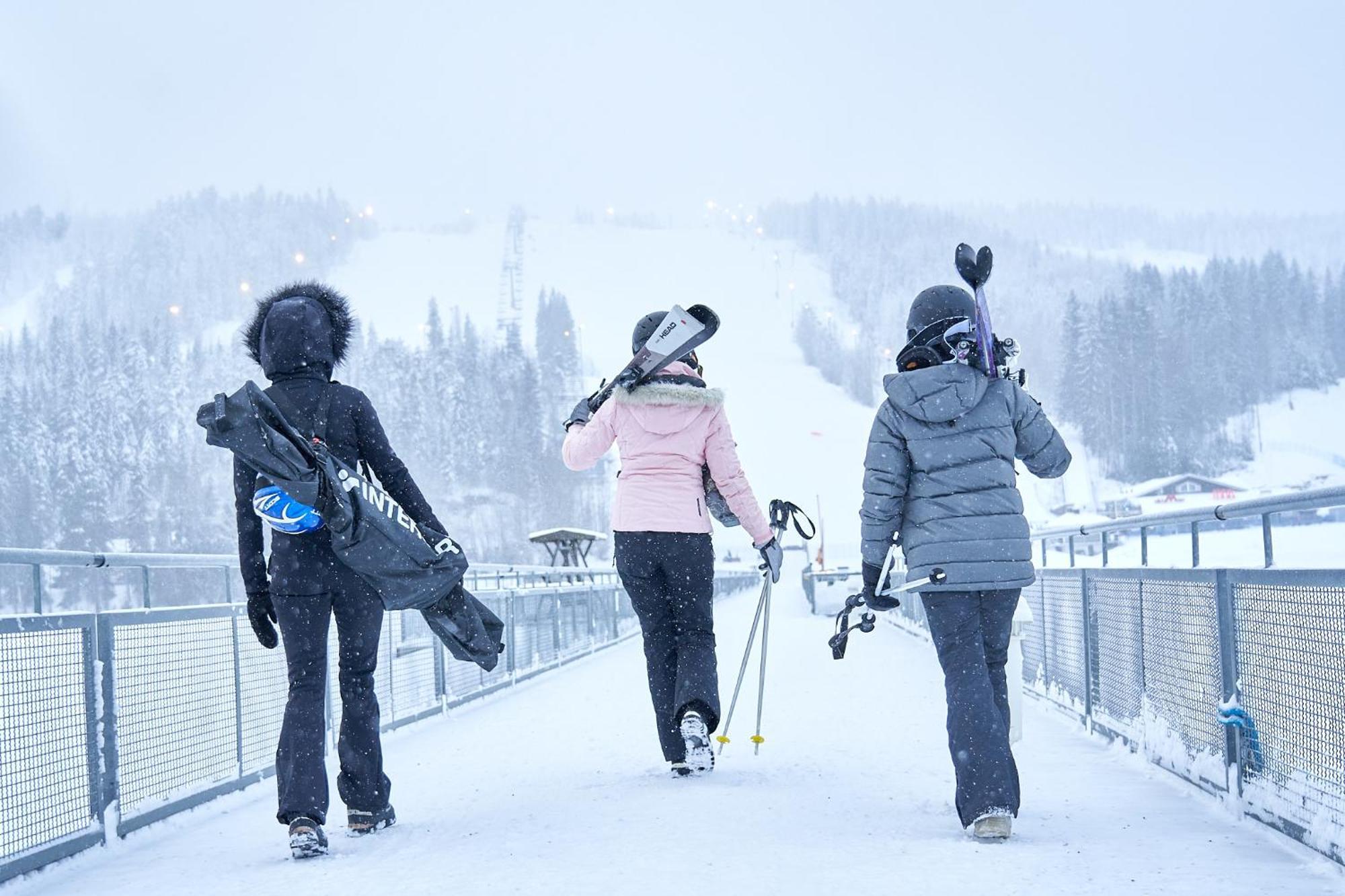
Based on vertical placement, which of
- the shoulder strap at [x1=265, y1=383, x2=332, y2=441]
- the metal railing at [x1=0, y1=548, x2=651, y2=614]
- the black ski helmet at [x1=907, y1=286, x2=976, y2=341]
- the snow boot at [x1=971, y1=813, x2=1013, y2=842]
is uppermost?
the black ski helmet at [x1=907, y1=286, x2=976, y2=341]

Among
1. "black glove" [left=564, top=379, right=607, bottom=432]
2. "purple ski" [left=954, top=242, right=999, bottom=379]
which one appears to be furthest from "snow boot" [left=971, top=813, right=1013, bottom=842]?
"black glove" [left=564, top=379, right=607, bottom=432]

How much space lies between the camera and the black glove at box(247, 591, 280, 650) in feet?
14.8

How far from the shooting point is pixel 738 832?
4504 mm

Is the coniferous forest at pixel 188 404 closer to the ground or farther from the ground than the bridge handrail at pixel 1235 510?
farther from the ground

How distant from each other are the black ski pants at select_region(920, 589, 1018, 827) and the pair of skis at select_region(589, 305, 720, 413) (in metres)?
1.77

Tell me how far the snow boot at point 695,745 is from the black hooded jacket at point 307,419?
5.06ft

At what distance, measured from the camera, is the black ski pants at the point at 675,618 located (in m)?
5.70

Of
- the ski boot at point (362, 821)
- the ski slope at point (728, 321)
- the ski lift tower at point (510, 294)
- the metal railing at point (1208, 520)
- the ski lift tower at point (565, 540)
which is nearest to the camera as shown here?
the metal railing at point (1208, 520)

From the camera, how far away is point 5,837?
413 cm

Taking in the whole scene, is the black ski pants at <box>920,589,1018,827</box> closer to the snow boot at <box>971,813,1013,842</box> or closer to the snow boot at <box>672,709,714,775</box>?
the snow boot at <box>971,813,1013,842</box>

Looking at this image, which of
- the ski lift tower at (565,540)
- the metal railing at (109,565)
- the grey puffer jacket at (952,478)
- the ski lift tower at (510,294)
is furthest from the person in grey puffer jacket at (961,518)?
the ski lift tower at (510,294)

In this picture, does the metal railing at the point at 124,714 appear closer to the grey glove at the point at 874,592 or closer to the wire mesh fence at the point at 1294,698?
the grey glove at the point at 874,592

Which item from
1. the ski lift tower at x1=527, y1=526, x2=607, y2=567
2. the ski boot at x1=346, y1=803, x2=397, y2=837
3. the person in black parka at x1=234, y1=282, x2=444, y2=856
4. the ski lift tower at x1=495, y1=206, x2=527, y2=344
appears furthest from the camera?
the ski lift tower at x1=495, y1=206, x2=527, y2=344

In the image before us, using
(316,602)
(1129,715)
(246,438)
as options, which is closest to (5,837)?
(316,602)
